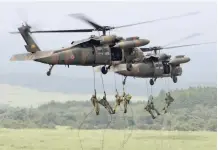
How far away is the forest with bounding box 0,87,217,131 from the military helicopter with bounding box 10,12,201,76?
20982 millimetres

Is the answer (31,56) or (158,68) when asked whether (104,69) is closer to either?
(31,56)

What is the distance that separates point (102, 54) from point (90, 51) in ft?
1.29

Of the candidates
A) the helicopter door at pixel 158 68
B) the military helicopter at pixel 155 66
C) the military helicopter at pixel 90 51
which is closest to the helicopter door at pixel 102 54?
the military helicopter at pixel 90 51

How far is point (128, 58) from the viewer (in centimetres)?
2288

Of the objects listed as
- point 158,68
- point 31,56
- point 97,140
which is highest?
point 31,56

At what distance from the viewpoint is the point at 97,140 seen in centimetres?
4412

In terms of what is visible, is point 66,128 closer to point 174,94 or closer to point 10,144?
point 10,144

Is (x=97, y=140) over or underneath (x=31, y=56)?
underneath

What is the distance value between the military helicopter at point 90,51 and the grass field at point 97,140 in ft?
60.3

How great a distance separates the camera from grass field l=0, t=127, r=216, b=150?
41406 mm

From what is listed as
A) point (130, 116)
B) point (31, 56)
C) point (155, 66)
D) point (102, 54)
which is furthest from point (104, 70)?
point (130, 116)

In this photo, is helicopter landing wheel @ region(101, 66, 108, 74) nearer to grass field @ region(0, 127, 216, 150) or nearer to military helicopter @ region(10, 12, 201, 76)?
military helicopter @ region(10, 12, 201, 76)

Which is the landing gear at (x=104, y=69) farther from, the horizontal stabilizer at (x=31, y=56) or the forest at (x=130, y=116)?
the forest at (x=130, y=116)

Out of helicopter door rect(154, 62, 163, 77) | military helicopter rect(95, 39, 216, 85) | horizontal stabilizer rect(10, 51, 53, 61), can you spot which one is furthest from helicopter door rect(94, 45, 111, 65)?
helicopter door rect(154, 62, 163, 77)
